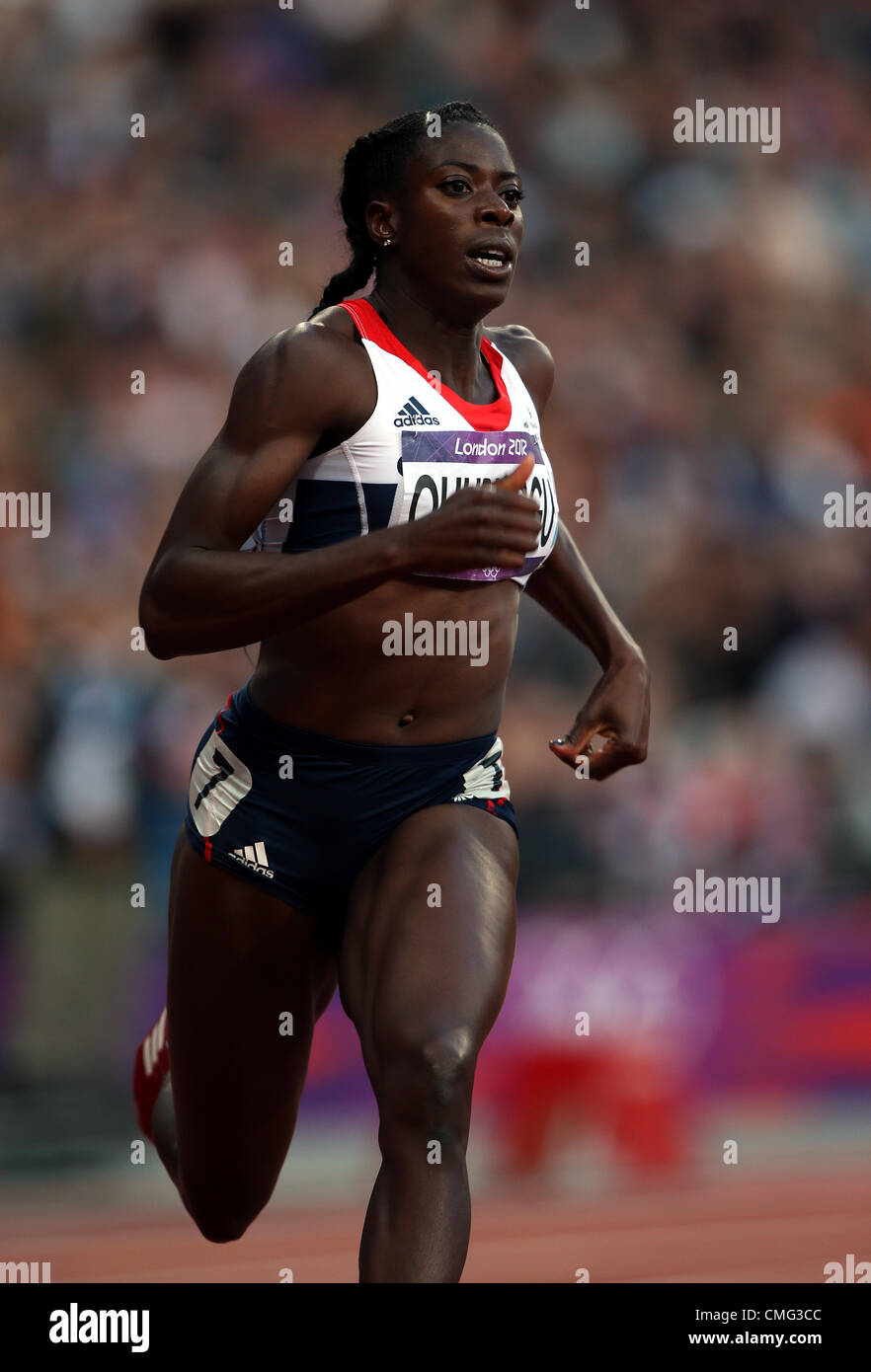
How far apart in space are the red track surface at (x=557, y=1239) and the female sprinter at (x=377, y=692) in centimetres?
227

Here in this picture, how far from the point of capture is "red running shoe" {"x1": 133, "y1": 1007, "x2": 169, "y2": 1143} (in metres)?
4.32

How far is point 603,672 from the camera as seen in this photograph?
3.67 m

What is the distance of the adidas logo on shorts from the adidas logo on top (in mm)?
838

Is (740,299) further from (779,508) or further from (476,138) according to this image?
(476,138)

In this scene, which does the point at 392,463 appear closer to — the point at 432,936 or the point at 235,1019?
the point at 432,936

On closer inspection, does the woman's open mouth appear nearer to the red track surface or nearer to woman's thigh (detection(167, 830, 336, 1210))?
woman's thigh (detection(167, 830, 336, 1210))

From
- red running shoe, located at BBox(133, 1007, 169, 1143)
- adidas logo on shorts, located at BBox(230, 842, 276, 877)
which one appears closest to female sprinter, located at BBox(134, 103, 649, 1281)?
adidas logo on shorts, located at BBox(230, 842, 276, 877)

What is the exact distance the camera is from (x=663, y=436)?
850cm

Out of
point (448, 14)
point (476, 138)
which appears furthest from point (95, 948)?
point (448, 14)

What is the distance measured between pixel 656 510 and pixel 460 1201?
5807 millimetres

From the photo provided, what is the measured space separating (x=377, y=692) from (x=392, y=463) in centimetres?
42

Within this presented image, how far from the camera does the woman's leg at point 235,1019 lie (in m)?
3.42

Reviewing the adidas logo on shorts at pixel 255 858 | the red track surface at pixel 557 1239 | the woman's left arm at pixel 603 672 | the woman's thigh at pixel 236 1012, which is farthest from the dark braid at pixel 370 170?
the red track surface at pixel 557 1239

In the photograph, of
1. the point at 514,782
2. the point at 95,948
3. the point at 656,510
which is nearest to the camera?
the point at 95,948
